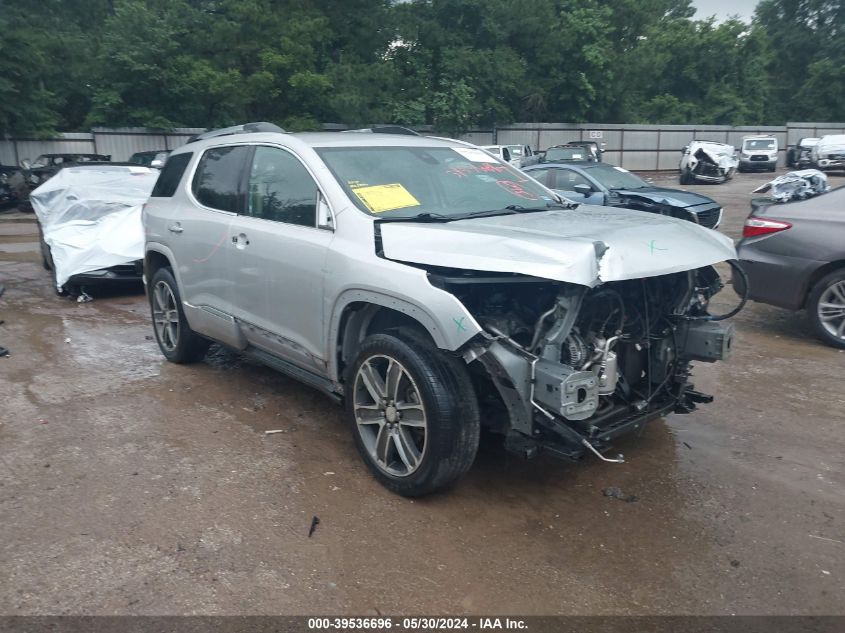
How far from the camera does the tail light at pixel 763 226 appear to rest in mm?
7117

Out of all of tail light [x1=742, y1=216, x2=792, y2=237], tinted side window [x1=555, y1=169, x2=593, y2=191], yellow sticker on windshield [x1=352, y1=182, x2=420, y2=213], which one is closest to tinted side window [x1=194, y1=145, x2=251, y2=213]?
yellow sticker on windshield [x1=352, y1=182, x2=420, y2=213]

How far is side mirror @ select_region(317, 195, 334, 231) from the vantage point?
4.32 m

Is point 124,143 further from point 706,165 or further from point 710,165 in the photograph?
point 710,165

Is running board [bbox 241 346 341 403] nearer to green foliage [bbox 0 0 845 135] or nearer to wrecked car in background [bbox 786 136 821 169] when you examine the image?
green foliage [bbox 0 0 845 135]

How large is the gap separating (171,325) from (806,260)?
583 centimetres

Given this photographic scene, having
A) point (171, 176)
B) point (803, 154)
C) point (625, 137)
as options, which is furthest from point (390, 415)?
point (803, 154)

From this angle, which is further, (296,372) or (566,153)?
(566,153)

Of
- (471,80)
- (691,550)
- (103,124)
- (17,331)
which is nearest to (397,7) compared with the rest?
(471,80)

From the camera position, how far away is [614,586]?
10.7 feet

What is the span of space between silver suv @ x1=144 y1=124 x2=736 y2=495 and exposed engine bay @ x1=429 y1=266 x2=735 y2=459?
0.01m

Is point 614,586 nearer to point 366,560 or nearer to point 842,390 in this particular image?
point 366,560

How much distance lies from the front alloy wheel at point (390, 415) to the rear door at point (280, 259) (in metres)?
0.45

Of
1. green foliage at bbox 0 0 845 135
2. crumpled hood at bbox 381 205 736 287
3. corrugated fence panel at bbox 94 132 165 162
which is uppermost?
green foliage at bbox 0 0 845 135

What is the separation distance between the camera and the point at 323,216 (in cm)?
437
